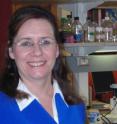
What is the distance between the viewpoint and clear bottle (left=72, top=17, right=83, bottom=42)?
7.42 ft

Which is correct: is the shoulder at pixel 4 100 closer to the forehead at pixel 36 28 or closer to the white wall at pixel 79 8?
the forehead at pixel 36 28

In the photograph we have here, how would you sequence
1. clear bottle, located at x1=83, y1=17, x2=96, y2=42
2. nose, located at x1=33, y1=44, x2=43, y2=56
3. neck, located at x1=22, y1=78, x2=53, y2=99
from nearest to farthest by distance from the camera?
nose, located at x1=33, y1=44, x2=43, y2=56 → neck, located at x1=22, y1=78, x2=53, y2=99 → clear bottle, located at x1=83, y1=17, x2=96, y2=42

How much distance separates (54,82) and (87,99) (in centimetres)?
98

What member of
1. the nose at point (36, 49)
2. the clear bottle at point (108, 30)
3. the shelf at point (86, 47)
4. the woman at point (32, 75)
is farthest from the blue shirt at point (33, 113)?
the clear bottle at point (108, 30)

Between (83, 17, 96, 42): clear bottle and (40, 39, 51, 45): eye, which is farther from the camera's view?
(83, 17, 96, 42): clear bottle

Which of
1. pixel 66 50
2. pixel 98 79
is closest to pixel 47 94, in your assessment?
pixel 66 50

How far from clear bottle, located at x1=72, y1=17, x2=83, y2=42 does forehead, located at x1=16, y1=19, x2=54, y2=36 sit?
0.76 meters

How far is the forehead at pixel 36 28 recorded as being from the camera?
145cm

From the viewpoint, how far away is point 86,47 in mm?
2264

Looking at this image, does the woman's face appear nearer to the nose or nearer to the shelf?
the nose

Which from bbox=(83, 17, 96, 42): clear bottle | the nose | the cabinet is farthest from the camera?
bbox=(83, 17, 96, 42): clear bottle

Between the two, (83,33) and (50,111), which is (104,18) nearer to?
(83,33)

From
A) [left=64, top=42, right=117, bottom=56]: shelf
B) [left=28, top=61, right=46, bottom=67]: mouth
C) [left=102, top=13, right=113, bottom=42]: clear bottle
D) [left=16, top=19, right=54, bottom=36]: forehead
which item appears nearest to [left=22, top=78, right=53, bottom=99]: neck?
[left=28, top=61, right=46, bottom=67]: mouth

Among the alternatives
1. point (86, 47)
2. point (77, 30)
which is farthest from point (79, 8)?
point (86, 47)
